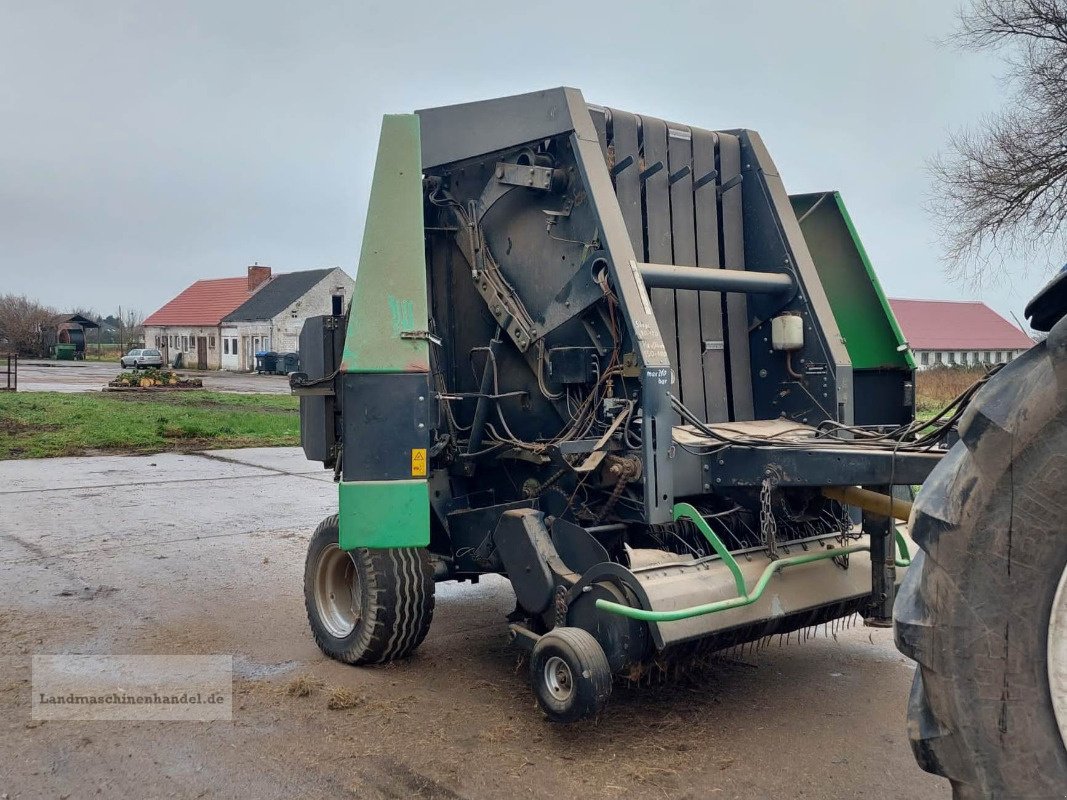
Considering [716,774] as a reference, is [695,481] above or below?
above

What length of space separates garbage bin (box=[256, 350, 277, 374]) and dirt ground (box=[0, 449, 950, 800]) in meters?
40.1

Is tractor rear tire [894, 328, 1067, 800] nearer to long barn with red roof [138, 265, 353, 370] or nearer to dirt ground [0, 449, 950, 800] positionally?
dirt ground [0, 449, 950, 800]

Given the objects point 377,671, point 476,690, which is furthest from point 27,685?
point 476,690

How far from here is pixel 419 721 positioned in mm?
4414

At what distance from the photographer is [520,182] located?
4910mm

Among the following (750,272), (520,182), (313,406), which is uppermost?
(520,182)

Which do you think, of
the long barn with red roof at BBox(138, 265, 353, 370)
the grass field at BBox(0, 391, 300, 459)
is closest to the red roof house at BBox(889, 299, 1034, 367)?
the long barn with red roof at BBox(138, 265, 353, 370)

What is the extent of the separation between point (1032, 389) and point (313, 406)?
4.19 meters

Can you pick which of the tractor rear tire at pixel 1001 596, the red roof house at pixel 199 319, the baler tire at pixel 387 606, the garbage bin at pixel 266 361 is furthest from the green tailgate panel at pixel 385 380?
the red roof house at pixel 199 319

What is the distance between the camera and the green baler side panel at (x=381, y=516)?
453 cm

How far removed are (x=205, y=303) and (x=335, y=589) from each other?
55.2 meters

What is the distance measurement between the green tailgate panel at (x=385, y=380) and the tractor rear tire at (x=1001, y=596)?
8.71 feet

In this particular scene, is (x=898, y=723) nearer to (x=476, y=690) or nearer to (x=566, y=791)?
(x=566, y=791)

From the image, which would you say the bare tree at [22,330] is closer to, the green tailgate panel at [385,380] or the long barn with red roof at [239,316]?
the long barn with red roof at [239,316]
